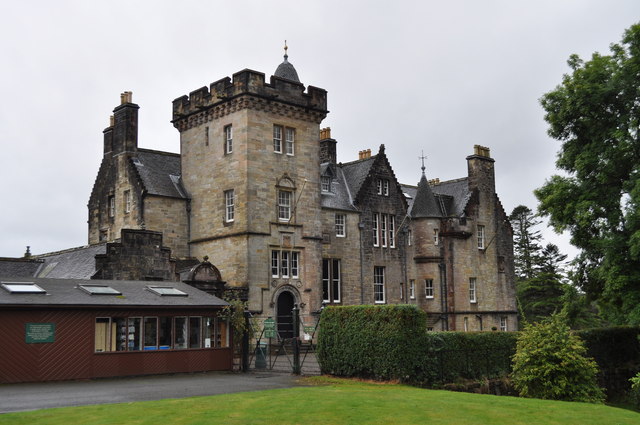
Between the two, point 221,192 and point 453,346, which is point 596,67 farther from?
point 221,192

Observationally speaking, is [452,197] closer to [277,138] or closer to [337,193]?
[337,193]

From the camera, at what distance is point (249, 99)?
1463 inches

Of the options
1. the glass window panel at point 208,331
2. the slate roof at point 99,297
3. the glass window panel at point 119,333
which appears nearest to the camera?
the slate roof at point 99,297

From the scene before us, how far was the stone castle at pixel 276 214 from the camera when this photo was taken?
36.8m

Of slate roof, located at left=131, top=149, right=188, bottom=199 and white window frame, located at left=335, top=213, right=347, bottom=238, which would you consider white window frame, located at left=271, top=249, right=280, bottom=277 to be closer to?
white window frame, located at left=335, top=213, right=347, bottom=238

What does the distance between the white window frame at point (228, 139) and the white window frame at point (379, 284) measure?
12.0m

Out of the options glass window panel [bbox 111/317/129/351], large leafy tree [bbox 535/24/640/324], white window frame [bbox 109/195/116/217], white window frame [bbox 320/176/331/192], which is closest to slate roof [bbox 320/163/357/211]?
white window frame [bbox 320/176/331/192]

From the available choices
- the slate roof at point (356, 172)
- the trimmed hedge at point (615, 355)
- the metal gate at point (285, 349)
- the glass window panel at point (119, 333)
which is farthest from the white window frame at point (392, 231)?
the glass window panel at point (119, 333)

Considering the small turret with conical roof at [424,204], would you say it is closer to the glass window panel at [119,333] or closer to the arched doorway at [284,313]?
the arched doorway at [284,313]

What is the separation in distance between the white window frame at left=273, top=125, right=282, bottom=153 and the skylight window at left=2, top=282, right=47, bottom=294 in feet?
57.7

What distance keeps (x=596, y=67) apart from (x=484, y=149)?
71.9 feet

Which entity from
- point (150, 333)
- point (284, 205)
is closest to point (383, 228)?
point (284, 205)

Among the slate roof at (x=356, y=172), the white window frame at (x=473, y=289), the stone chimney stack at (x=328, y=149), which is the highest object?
the stone chimney stack at (x=328, y=149)

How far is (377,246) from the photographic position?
144 feet
